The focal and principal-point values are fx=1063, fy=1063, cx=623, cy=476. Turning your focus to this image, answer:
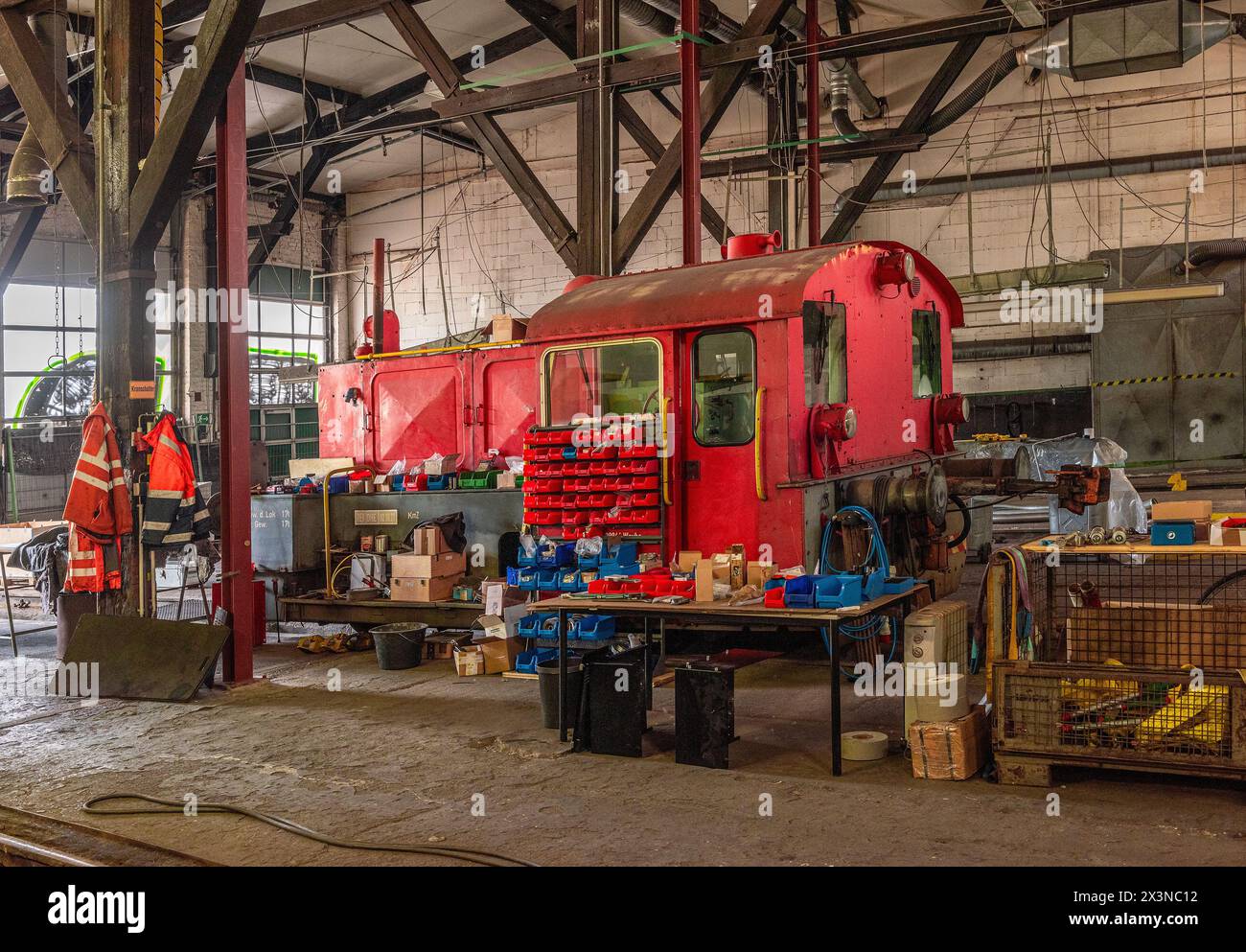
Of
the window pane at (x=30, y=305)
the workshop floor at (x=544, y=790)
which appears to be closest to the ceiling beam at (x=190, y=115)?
the workshop floor at (x=544, y=790)

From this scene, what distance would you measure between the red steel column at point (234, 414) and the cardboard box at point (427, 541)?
1.46 m

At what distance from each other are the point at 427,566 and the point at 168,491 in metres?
2.07

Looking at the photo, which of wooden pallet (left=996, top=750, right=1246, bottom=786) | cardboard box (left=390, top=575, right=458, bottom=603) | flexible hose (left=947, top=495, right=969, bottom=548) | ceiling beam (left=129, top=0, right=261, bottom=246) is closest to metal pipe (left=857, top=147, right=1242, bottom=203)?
flexible hose (left=947, top=495, right=969, bottom=548)

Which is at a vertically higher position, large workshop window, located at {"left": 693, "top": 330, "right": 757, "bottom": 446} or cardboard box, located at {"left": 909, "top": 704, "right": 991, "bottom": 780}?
large workshop window, located at {"left": 693, "top": 330, "right": 757, "bottom": 446}

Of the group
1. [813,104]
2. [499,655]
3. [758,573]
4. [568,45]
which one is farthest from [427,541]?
[568,45]

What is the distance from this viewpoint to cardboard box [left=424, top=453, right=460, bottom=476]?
9.62 metres

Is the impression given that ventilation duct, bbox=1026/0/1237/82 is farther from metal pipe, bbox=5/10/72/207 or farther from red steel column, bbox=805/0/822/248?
metal pipe, bbox=5/10/72/207

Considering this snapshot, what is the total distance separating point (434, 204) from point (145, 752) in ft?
55.3

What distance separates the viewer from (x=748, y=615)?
5422mm

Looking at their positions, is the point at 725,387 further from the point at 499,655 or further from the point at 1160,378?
Answer: the point at 1160,378

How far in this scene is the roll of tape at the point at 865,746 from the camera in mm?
5379

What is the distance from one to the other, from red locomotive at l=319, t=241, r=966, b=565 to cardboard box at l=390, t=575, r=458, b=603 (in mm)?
1415

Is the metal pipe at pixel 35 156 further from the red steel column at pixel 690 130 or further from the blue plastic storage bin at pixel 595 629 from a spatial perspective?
the blue plastic storage bin at pixel 595 629
